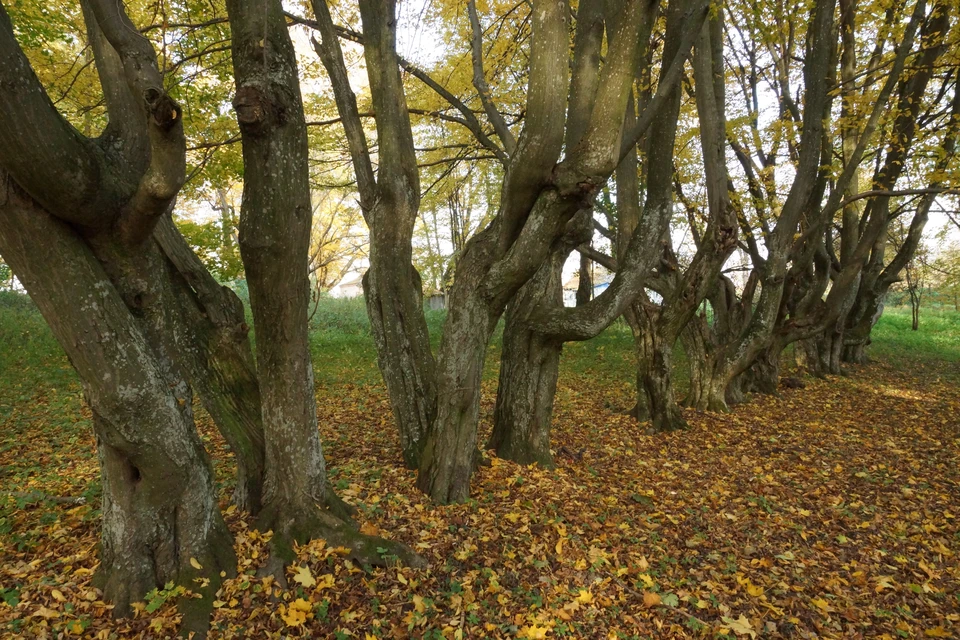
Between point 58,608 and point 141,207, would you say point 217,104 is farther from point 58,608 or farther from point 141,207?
point 58,608

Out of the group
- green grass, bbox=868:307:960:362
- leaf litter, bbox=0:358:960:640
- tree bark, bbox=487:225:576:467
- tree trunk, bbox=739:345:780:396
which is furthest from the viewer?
green grass, bbox=868:307:960:362

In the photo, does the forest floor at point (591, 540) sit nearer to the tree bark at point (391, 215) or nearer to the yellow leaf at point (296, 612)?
the yellow leaf at point (296, 612)

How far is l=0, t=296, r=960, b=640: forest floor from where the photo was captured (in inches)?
125

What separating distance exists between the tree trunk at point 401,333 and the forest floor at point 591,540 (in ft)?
2.21

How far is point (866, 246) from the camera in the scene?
9523 millimetres

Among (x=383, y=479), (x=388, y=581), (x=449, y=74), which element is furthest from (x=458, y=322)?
(x=449, y=74)

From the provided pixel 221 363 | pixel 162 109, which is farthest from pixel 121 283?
pixel 162 109

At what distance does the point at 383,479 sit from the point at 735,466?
3918 millimetres

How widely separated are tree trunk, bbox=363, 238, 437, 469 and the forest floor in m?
0.67

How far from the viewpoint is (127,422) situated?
287cm

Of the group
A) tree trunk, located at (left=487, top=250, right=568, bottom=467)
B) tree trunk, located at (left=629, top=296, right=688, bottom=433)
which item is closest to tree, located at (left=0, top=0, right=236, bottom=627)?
tree trunk, located at (left=487, top=250, right=568, bottom=467)

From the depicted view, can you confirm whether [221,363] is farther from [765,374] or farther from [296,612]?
[765,374]

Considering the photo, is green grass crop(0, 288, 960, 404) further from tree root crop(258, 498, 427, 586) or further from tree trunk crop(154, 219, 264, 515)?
tree root crop(258, 498, 427, 586)

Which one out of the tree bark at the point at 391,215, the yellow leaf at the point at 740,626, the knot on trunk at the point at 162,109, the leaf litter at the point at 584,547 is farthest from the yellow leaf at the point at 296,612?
the knot on trunk at the point at 162,109
